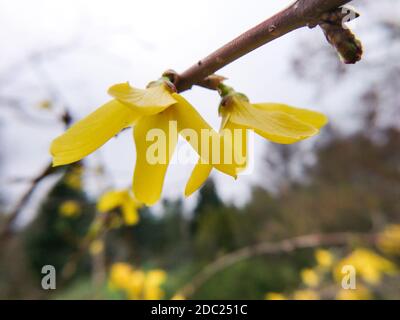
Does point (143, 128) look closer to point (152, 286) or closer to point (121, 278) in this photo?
point (152, 286)

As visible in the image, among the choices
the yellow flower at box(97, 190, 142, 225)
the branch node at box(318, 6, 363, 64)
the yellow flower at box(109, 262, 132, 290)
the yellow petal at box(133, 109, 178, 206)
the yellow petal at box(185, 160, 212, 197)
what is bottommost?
the yellow petal at box(185, 160, 212, 197)

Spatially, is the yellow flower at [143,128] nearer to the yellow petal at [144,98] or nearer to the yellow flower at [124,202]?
the yellow petal at [144,98]

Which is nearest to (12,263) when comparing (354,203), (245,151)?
(245,151)

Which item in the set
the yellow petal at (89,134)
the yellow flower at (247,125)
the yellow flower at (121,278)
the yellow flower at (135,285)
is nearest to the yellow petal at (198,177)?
the yellow flower at (247,125)

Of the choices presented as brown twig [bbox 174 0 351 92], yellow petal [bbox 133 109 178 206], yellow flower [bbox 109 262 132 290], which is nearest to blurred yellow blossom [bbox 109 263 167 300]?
yellow flower [bbox 109 262 132 290]

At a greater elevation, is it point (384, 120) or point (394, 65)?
point (394, 65)

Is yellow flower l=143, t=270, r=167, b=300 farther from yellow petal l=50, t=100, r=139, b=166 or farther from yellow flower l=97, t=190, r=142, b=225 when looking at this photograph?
yellow petal l=50, t=100, r=139, b=166
